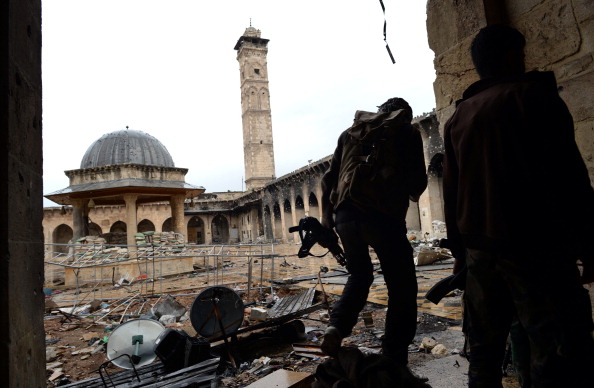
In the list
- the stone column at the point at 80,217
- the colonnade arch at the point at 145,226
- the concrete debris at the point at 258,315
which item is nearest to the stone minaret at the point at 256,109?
the colonnade arch at the point at 145,226

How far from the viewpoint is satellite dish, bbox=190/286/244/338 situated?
3.32m

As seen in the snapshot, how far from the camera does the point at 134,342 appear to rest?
3.11 meters

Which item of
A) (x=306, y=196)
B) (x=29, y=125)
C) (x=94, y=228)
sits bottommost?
(x=29, y=125)

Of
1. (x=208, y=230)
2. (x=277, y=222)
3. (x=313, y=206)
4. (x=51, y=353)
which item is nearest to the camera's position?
(x=51, y=353)

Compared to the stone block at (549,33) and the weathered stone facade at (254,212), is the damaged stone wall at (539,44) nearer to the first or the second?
the stone block at (549,33)

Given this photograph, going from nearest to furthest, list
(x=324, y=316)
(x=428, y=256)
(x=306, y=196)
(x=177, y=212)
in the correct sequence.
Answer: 1. (x=324, y=316)
2. (x=428, y=256)
3. (x=177, y=212)
4. (x=306, y=196)

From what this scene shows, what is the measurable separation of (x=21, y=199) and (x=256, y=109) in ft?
132

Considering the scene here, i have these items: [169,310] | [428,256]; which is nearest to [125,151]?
[169,310]

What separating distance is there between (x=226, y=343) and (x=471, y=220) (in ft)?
8.37

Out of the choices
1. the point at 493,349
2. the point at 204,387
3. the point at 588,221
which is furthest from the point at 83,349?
the point at 588,221

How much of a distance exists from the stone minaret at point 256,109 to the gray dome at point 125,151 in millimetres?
21099

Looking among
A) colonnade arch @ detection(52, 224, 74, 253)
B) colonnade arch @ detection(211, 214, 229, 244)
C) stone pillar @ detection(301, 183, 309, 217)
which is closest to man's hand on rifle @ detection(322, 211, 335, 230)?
stone pillar @ detection(301, 183, 309, 217)

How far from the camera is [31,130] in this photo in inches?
61.2

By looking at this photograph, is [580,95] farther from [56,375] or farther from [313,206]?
[313,206]
